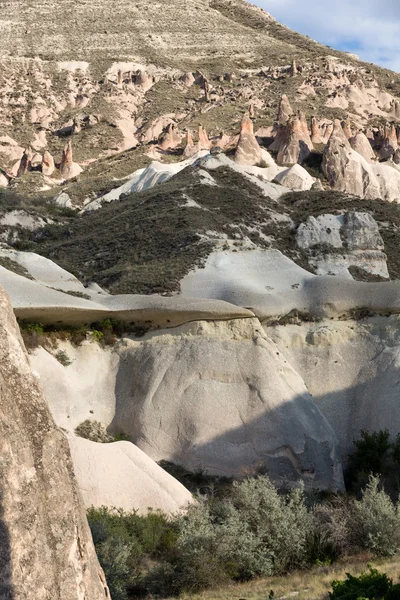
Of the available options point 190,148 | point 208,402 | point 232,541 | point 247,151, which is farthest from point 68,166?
point 232,541

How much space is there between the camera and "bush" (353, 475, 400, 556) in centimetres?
1273

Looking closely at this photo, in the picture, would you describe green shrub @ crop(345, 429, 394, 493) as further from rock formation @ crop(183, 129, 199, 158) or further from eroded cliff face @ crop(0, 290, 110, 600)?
rock formation @ crop(183, 129, 199, 158)

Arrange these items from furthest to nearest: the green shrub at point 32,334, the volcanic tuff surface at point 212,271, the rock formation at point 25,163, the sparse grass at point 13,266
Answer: the rock formation at point 25,163 < the sparse grass at point 13,266 < the green shrub at point 32,334 < the volcanic tuff surface at point 212,271

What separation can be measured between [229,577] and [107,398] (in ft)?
25.9

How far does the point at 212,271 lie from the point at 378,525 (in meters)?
14.7

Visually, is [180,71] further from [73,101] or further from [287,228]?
[287,228]

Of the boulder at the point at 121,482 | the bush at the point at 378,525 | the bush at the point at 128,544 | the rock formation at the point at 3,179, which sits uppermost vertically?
the bush at the point at 378,525

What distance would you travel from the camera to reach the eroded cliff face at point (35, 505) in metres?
6.23

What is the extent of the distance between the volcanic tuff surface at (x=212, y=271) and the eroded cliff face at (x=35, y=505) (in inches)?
313

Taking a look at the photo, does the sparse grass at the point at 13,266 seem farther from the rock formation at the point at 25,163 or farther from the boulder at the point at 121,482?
the rock formation at the point at 25,163

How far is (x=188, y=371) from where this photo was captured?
19.0 m

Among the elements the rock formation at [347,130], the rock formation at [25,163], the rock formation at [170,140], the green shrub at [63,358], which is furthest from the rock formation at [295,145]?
the green shrub at [63,358]

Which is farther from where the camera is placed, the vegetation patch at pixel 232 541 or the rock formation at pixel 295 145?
the rock formation at pixel 295 145

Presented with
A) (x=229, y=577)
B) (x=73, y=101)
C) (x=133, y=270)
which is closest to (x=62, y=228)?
(x=133, y=270)
